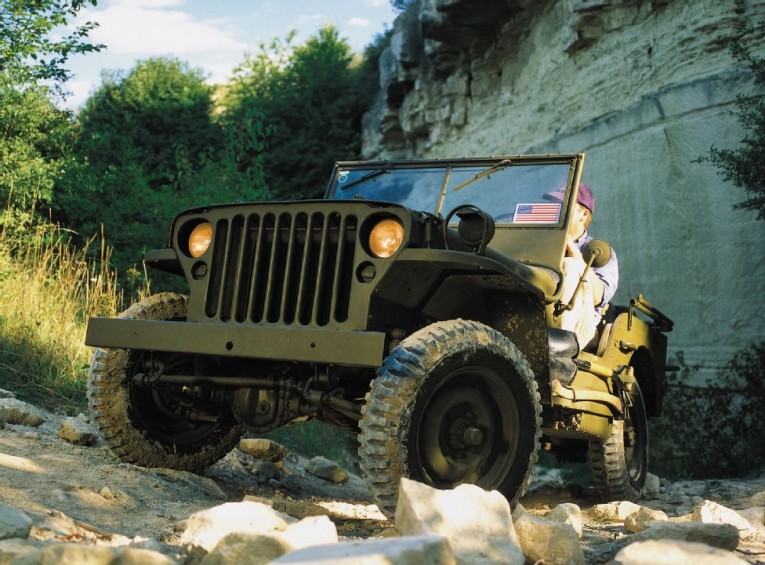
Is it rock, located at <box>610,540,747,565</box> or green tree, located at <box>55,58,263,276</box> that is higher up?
green tree, located at <box>55,58,263,276</box>

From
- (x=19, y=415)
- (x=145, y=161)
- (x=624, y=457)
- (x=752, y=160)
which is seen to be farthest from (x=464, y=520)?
(x=145, y=161)

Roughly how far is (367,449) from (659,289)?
9416mm

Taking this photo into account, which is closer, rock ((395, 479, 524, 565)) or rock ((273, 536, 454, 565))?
rock ((273, 536, 454, 565))

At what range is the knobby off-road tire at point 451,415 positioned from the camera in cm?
350

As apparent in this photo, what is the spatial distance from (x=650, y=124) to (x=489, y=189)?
308 inches

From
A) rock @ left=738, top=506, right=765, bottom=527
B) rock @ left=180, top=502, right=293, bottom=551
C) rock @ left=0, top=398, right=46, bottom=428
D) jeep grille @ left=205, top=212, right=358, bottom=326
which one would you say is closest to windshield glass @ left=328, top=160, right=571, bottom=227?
jeep grille @ left=205, top=212, right=358, bottom=326

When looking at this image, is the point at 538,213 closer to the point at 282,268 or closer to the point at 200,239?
the point at 282,268

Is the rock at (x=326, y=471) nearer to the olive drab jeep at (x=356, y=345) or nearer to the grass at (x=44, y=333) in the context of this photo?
the olive drab jeep at (x=356, y=345)

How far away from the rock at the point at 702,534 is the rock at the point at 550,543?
11.6 inches

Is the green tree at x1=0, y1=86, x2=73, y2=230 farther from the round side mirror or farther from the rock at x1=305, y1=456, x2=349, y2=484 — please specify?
the round side mirror

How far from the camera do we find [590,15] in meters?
14.1

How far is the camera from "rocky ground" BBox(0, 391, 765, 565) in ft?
8.93

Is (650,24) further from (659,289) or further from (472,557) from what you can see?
A: (472,557)

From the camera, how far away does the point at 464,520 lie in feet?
9.98
